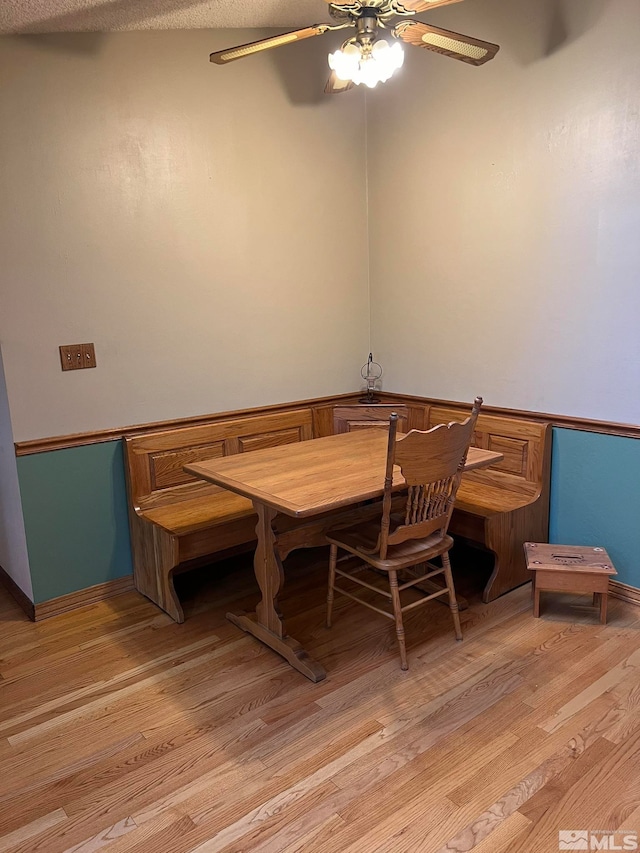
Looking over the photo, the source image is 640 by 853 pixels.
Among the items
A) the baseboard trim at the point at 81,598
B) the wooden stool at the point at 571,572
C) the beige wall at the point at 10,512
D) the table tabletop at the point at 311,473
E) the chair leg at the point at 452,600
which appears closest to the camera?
the table tabletop at the point at 311,473

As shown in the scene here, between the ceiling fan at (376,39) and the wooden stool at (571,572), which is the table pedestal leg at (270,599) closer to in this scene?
the wooden stool at (571,572)

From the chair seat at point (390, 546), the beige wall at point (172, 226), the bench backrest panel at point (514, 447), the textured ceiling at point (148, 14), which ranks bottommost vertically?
the chair seat at point (390, 546)

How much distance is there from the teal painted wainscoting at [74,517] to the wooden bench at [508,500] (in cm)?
167

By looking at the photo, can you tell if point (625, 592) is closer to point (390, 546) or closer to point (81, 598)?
point (390, 546)

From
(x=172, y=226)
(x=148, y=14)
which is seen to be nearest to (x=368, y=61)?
(x=148, y=14)

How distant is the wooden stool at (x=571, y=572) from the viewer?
2625mm

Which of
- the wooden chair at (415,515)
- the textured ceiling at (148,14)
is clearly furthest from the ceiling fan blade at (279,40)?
the wooden chair at (415,515)

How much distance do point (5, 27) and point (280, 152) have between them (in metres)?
1.37

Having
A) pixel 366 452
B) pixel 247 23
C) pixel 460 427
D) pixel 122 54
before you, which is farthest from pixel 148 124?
pixel 460 427

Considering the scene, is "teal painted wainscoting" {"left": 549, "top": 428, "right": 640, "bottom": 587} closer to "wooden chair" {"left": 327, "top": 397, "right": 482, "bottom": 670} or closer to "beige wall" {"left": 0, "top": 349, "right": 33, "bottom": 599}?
"wooden chair" {"left": 327, "top": 397, "right": 482, "bottom": 670}

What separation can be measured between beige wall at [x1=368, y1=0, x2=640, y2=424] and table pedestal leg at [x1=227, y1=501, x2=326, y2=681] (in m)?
1.49

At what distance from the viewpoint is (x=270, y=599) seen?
8.21 feet

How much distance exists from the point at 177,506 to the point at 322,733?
139 cm

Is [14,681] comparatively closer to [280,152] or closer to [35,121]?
[35,121]
